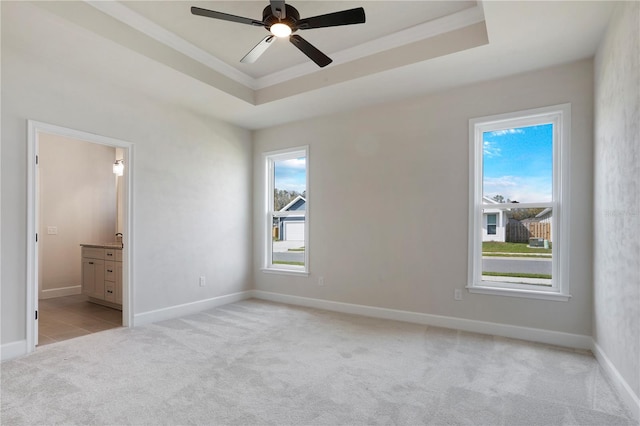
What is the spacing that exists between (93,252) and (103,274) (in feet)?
1.44

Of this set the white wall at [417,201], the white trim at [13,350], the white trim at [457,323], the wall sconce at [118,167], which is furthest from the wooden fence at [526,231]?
the wall sconce at [118,167]

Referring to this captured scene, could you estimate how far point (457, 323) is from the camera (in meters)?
3.79

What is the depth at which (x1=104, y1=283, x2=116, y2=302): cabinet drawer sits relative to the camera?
4668 millimetres

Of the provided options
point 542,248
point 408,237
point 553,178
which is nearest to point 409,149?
point 408,237

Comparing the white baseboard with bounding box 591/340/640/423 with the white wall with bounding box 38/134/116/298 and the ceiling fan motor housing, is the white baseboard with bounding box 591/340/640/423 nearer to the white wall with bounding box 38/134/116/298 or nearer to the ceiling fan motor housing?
the ceiling fan motor housing

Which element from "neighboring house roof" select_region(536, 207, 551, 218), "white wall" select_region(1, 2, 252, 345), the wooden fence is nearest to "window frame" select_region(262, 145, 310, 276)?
"white wall" select_region(1, 2, 252, 345)

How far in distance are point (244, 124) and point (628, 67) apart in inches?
176

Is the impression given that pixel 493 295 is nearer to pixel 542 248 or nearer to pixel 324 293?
pixel 542 248

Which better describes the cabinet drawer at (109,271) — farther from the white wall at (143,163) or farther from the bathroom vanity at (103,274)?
the white wall at (143,163)

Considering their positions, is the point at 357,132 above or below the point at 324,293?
above

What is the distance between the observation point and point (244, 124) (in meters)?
5.27

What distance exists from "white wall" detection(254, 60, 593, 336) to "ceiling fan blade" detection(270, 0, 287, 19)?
7.50 feet

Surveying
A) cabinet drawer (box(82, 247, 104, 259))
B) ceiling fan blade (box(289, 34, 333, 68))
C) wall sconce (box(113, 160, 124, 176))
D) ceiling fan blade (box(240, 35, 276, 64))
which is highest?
ceiling fan blade (box(240, 35, 276, 64))

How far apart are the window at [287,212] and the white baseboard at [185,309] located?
2.26ft
